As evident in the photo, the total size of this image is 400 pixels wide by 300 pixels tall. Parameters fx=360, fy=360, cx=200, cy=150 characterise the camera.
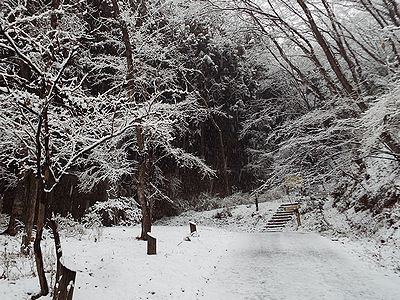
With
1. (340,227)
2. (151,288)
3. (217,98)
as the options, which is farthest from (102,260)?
(217,98)

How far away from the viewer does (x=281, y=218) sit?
66.8 ft

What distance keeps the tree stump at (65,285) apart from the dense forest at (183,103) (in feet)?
2.08

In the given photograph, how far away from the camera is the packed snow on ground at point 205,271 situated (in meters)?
6.11

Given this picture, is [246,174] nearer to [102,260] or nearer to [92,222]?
[92,222]

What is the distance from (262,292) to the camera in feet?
21.2

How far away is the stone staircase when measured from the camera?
64.1 ft

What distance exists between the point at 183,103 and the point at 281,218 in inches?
447

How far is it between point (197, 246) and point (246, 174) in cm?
1711

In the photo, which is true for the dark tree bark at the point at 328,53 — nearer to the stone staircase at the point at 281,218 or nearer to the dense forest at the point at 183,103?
the dense forest at the point at 183,103

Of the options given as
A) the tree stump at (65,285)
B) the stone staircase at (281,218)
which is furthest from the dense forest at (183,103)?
the stone staircase at (281,218)

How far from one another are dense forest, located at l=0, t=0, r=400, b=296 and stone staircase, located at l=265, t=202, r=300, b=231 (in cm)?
165

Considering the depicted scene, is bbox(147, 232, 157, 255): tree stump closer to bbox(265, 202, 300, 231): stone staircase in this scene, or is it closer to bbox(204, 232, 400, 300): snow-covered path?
bbox(204, 232, 400, 300): snow-covered path

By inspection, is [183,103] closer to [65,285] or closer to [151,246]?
[151,246]

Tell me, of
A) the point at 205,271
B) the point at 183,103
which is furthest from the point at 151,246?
the point at 183,103
